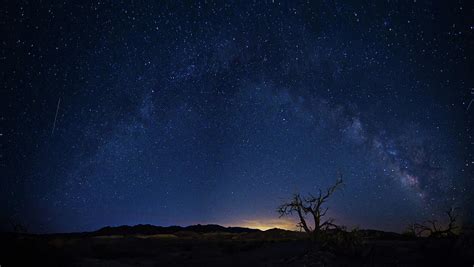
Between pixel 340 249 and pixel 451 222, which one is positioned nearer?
pixel 340 249

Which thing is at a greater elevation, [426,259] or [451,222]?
[451,222]

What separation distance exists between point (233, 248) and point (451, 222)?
18.4 metres

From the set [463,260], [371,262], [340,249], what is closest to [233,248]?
[340,249]

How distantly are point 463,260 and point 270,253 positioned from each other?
1214 cm

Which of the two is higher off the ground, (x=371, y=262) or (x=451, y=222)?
(x=451, y=222)

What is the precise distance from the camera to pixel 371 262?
61.9 feet

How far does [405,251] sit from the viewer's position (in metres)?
21.5

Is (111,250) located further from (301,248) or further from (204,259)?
(301,248)

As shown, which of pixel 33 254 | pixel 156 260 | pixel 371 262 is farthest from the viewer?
pixel 156 260

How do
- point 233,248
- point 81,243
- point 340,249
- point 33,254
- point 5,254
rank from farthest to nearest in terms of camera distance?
point 81,243
point 233,248
point 340,249
point 33,254
point 5,254

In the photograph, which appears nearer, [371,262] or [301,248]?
[371,262]

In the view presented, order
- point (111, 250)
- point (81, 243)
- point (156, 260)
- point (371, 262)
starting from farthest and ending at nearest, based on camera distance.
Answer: point (81, 243)
point (111, 250)
point (156, 260)
point (371, 262)

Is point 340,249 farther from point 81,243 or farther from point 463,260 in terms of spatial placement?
point 81,243

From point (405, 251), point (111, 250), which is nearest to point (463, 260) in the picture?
point (405, 251)
